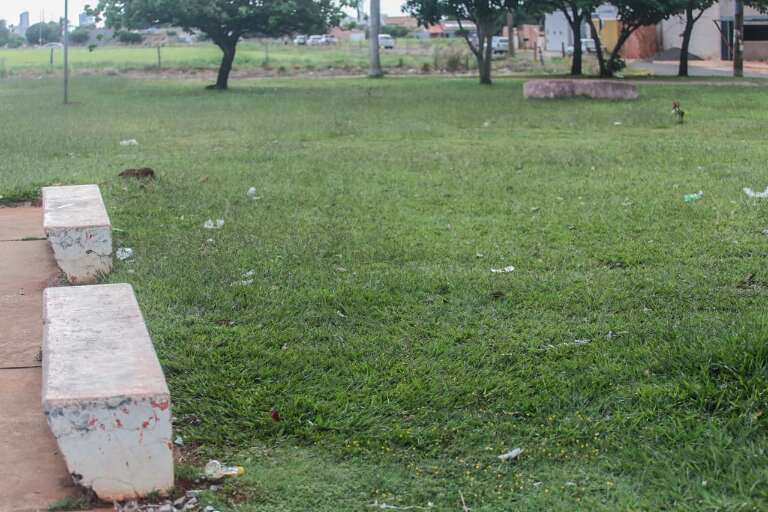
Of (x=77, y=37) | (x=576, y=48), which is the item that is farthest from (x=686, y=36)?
(x=77, y=37)

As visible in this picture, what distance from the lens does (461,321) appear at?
191 inches

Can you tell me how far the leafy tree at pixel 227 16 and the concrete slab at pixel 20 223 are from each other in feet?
62.0

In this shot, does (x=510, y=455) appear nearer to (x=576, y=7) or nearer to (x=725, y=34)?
(x=576, y=7)

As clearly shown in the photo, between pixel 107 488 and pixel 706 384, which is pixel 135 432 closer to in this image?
pixel 107 488

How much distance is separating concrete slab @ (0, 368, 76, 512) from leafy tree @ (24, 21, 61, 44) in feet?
315

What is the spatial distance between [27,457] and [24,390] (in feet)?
2.20

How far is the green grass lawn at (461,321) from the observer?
11.2 ft

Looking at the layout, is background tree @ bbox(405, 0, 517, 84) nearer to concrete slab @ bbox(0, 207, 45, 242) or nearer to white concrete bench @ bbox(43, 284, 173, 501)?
concrete slab @ bbox(0, 207, 45, 242)

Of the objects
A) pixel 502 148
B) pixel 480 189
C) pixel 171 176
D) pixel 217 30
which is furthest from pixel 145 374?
pixel 217 30

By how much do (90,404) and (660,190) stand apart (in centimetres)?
625

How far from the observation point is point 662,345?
4.30 m

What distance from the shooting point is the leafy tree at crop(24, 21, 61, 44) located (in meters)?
94.4

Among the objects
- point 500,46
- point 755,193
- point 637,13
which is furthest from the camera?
point 500,46

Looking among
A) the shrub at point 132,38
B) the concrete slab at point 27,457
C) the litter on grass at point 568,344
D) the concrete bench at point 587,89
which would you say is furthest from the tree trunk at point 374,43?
the shrub at point 132,38
